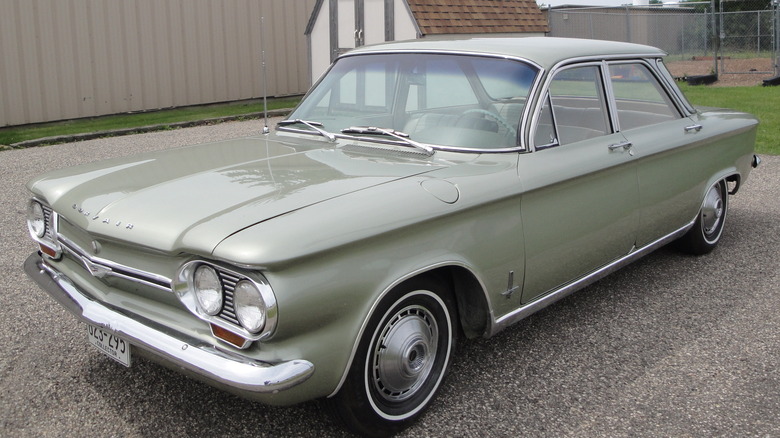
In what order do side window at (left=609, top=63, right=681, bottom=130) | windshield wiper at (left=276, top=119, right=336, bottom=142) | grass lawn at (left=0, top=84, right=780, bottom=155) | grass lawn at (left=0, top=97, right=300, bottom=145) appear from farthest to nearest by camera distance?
1. grass lawn at (left=0, top=97, right=300, bottom=145)
2. grass lawn at (left=0, top=84, right=780, bottom=155)
3. side window at (left=609, top=63, right=681, bottom=130)
4. windshield wiper at (left=276, top=119, right=336, bottom=142)

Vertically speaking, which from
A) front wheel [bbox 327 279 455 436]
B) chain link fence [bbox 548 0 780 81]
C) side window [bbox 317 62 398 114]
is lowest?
front wheel [bbox 327 279 455 436]

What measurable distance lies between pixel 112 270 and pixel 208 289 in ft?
1.83

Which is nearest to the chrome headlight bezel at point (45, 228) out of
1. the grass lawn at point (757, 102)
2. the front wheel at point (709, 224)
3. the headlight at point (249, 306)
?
the headlight at point (249, 306)

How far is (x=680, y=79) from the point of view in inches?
759

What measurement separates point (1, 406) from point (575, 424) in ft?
8.20

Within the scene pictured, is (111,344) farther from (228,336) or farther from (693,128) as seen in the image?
(693,128)

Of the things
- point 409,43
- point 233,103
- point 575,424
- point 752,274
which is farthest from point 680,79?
point 575,424

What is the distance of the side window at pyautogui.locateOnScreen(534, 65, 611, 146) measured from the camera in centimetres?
409

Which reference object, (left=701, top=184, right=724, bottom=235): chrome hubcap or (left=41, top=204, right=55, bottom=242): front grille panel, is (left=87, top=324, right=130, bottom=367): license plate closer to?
(left=41, top=204, right=55, bottom=242): front grille panel

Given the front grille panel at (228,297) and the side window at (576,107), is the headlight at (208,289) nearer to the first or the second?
the front grille panel at (228,297)

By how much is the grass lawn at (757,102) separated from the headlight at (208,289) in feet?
28.1

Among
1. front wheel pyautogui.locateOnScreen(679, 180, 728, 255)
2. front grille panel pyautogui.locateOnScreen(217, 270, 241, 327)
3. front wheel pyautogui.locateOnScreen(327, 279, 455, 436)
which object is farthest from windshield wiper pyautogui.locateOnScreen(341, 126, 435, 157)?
front wheel pyautogui.locateOnScreen(679, 180, 728, 255)

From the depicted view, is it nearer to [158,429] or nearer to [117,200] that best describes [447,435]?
[158,429]

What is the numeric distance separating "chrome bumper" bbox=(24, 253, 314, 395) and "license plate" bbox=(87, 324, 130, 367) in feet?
0.24
